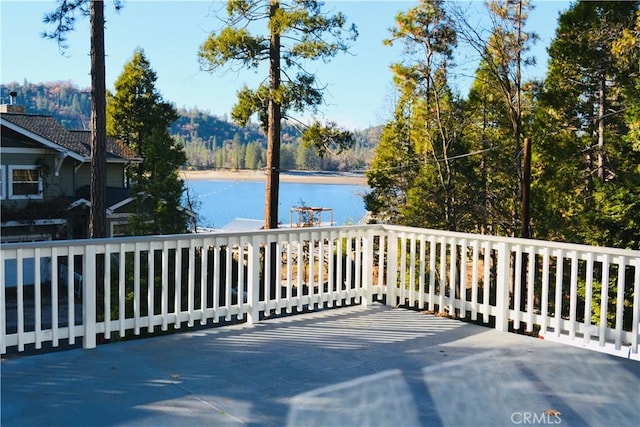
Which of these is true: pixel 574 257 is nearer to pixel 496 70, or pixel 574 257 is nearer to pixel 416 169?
pixel 496 70

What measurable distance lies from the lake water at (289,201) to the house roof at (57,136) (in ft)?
8.08

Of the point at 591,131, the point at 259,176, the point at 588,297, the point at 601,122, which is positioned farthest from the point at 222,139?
the point at 588,297

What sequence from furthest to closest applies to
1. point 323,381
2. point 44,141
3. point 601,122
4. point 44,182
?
point 44,182 < point 44,141 < point 601,122 < point 323,381

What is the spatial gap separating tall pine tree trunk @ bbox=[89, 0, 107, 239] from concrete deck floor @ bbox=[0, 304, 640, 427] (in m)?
4.30

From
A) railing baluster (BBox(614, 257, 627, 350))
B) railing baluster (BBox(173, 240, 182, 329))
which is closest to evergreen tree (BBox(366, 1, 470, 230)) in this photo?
railing baluster (BBox(614, 257, 627, 350))

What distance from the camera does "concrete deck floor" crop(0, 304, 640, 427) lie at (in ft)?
10.3

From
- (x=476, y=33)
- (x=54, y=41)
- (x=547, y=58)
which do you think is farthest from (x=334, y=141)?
(x=54, y=41)

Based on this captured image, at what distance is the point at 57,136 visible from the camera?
1727 centimetres

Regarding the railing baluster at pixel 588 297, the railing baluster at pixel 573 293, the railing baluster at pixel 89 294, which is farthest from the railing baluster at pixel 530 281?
the railing baluster at pixel 89 294

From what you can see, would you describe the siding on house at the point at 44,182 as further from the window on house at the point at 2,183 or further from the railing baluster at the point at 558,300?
the railing baluster at the point at 558,300

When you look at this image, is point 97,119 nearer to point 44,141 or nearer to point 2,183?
point 44,141

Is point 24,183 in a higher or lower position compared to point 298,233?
higher

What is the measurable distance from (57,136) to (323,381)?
1586 cm

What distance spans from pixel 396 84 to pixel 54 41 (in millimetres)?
12820
